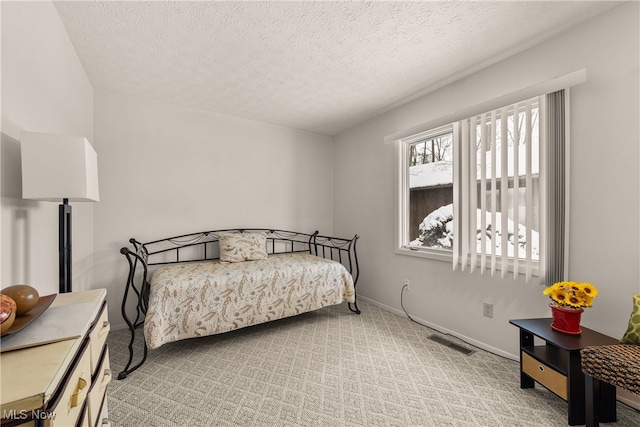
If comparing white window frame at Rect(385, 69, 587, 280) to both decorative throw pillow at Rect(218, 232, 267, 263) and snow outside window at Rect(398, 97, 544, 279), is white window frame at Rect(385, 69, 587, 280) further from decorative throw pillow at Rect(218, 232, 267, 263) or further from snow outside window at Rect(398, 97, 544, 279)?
decorative throw pillow at Rect(218, 232, 267, 263)

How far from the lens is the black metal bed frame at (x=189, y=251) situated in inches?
89.3

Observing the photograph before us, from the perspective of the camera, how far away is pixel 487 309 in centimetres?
Result: 224

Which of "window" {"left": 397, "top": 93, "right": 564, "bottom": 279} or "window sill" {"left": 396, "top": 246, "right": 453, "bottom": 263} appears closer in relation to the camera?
"window" {"left": 397, "top": 93, "right": 564, "bottom": 279}

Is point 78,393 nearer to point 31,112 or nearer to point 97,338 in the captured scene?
point 97,338

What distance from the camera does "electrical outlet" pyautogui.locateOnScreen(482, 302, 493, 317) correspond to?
2.22 m

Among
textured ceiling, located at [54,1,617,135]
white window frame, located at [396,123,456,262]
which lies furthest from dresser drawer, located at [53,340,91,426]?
white window frame, located at [396,123,456,262]

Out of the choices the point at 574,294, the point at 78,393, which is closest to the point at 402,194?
the point at 574,294

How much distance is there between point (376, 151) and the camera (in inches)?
134

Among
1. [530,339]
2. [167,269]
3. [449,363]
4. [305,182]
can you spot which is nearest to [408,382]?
[449,363]

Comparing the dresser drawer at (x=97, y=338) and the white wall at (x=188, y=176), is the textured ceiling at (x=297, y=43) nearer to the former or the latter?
the white wall at (x=188, y=176)

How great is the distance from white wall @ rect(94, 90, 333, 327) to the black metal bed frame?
3.7 inches

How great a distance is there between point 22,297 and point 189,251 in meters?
2.26

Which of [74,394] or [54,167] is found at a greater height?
[54,167]

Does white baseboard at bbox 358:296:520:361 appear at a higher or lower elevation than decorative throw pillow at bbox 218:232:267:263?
lower
